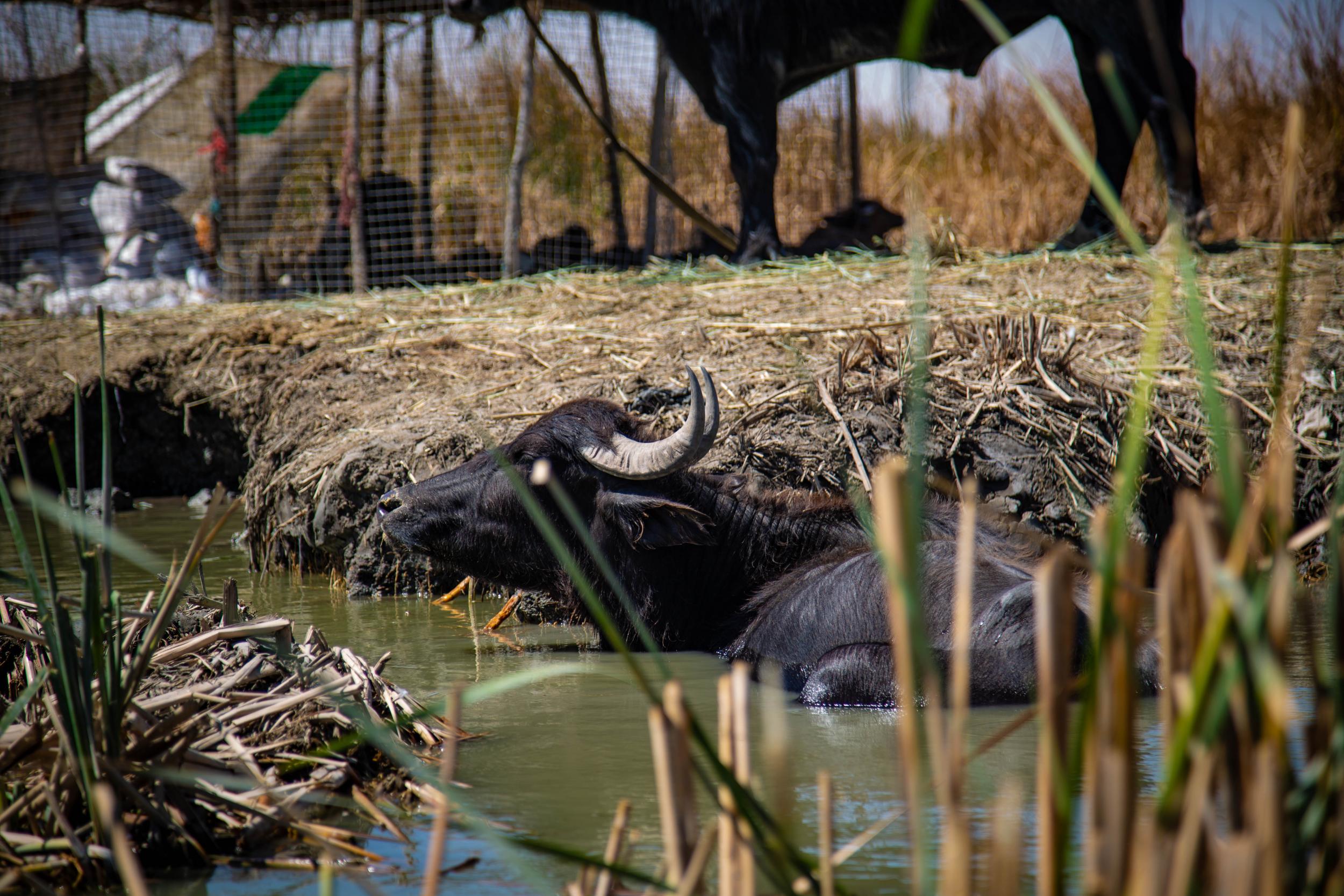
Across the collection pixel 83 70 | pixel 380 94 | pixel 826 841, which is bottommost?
pixel 826 841

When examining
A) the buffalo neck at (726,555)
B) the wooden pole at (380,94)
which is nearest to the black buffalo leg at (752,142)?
the wooden pole at (380,94)

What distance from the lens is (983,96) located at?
18.1m

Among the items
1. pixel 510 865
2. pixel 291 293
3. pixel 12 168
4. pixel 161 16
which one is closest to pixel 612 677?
pixel 510 865

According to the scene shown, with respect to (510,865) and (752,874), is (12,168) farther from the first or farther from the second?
(752,874)

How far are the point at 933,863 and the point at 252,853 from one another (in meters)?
1.47

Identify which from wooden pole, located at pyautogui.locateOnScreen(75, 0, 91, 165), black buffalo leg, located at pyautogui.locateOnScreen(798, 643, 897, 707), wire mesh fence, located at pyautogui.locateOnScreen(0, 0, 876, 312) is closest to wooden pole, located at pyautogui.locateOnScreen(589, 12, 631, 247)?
wire mesh fence, located at pyautogui.locateOnScreen(0, 0, 876, 312)

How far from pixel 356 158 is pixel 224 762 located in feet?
29.4

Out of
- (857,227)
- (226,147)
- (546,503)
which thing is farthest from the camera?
(857,227)

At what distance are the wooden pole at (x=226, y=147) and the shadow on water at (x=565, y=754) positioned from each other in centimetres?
649

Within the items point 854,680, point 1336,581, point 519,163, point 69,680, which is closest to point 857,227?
point 519,163

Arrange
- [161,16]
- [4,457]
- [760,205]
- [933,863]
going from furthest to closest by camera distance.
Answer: [161,16] → [760,205] → [4,457] → [933,863]

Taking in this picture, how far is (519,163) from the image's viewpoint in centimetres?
1089

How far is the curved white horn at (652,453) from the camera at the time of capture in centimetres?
431

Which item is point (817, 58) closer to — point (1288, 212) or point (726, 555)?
point (726, 555)
